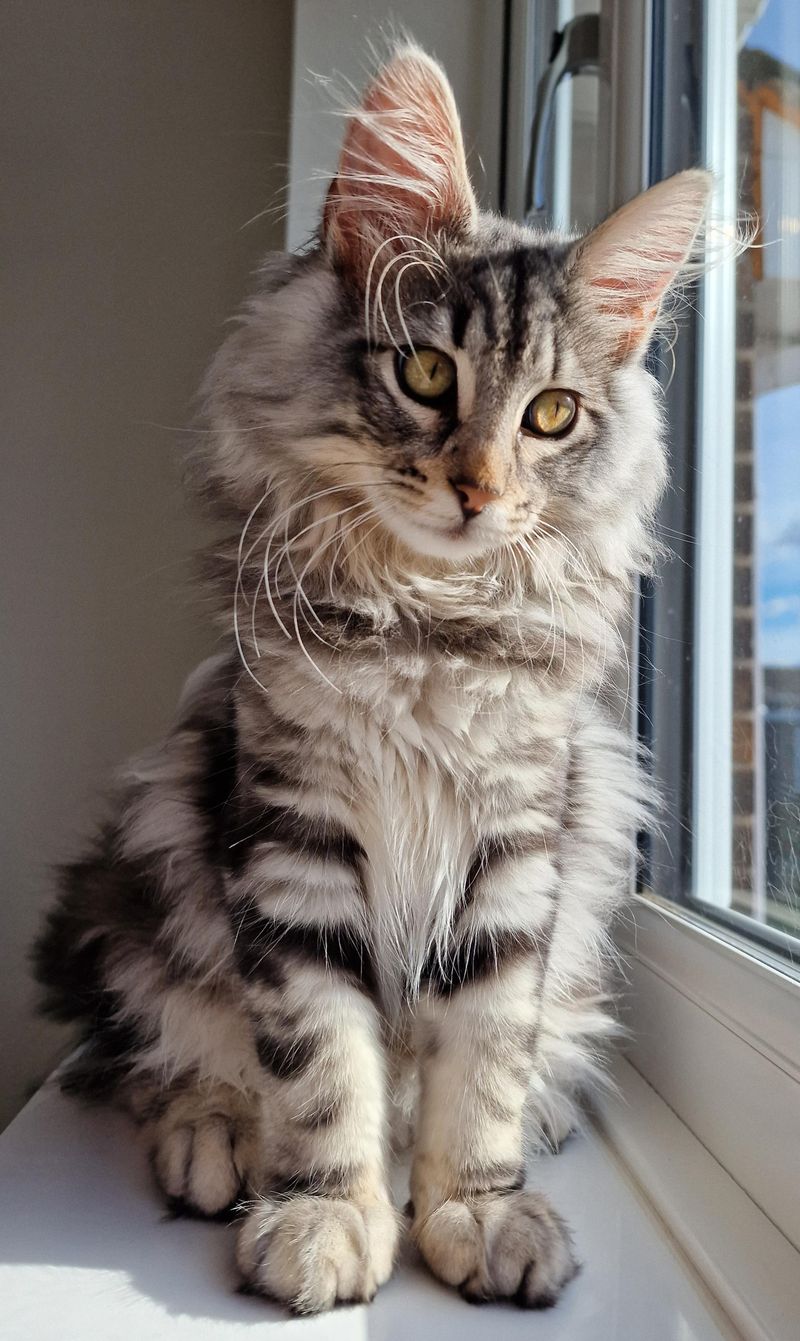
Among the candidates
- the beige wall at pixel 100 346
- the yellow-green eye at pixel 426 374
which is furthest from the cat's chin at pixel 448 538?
the beige wall at pixel 100 346

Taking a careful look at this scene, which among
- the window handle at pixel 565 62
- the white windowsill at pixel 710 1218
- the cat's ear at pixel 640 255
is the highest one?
the window handle at pixel 565 62

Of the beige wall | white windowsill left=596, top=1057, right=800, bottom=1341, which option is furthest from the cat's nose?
the beige wall

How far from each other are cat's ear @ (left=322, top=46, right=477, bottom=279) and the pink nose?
268 mm

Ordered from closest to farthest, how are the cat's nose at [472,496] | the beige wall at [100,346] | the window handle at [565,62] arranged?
the cat's nose at [472,496]
the window handle at [565,62]
the beige wall at [100,346]

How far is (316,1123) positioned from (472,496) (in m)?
0.54

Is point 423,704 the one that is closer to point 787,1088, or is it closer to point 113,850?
point 787,1088

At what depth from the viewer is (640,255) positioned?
988mm

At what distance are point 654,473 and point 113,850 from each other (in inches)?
30.0

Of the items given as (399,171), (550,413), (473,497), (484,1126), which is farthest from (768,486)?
(484,1126)

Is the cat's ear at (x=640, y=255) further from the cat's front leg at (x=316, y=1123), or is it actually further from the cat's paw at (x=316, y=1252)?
the cat's paw at (x=316, y=1252)

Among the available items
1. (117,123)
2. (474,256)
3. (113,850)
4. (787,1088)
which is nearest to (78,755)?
(113,850)

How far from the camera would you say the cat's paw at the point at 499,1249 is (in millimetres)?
764

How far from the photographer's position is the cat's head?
892 mm

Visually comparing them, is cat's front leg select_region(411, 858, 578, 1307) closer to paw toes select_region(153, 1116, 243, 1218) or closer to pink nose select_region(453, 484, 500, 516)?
paw toes select_region(153, 1116, 243, 1218)
